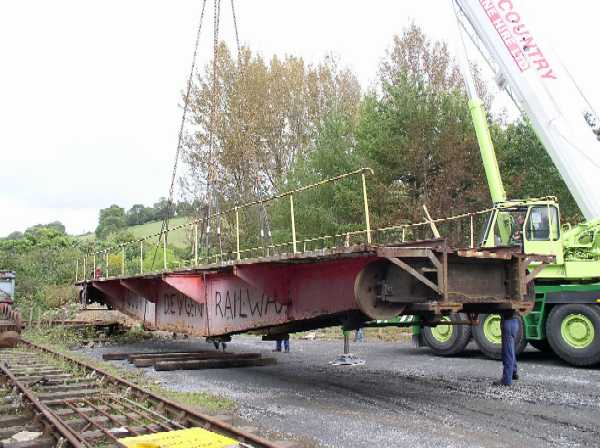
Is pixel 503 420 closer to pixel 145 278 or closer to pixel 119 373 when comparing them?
pixel 119 373

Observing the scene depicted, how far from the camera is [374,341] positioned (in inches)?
669

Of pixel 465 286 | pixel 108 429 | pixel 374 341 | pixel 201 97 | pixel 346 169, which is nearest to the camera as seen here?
pixel 108 429

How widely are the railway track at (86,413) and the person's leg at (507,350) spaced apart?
4921 millimetres

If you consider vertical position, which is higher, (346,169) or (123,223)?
(123,223)

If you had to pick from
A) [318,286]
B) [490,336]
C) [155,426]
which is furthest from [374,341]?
[155,426]

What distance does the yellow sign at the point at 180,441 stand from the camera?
448 centimetres

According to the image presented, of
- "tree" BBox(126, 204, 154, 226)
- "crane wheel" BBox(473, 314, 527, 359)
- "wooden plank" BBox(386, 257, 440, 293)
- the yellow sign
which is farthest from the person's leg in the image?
"tree" BBox(126, 204, 154, 226)

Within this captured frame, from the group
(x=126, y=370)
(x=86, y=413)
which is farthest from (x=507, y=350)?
(x=126, y=370)

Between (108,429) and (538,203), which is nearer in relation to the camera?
(108,429)

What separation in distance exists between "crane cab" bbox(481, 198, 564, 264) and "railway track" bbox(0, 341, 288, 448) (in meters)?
7.42

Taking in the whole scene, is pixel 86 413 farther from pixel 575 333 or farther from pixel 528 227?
pixel 528 227

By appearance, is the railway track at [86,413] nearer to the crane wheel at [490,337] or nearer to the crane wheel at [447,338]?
the crane wheel at [447,338]

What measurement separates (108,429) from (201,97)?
25958mm

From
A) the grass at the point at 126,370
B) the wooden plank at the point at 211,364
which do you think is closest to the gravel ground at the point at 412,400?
the wooden plank at the point at 211,364
